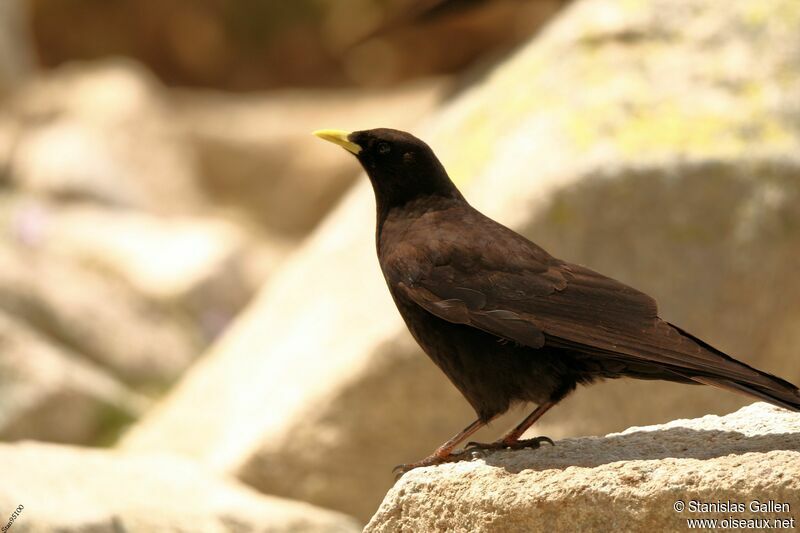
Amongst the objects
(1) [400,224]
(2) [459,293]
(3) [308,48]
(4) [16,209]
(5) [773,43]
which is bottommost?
(2) [459,293]

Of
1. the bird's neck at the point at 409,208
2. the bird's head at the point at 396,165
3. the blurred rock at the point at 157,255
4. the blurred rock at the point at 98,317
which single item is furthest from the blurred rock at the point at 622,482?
the blurred rock at the point at 157,255

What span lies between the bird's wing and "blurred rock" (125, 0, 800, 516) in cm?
186

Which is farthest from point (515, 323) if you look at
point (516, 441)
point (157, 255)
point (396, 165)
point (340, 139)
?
point (157, 255)

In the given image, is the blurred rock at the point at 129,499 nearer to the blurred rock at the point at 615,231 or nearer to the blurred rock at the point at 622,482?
the blurred rock at the point at 615,231

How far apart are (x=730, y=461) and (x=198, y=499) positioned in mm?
3164

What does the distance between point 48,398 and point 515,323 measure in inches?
176

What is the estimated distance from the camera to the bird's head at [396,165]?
204 inches

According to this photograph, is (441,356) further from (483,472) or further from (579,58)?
(579,58)

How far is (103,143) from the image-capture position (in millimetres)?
14578

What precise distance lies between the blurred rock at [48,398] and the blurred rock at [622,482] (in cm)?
402

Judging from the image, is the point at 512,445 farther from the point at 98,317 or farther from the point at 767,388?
the point at 98,317

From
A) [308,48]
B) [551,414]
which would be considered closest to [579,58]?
[551,414]

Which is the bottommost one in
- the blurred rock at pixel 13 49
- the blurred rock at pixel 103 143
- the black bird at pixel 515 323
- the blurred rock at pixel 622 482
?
the blurred rock at pixel 622 482

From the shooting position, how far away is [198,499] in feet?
20.0
